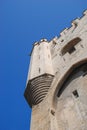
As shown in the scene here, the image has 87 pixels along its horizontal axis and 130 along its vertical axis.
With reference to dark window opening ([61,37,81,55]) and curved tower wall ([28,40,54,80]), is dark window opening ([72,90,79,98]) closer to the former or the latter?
curved tower wall ([28,40,54,80])

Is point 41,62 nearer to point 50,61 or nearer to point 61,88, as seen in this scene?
point 50,61

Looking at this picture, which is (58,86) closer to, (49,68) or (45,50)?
(49,68)

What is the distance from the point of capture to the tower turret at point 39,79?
37.9ft

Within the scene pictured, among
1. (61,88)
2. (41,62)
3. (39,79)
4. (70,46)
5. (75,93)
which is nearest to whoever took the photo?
(75,93)

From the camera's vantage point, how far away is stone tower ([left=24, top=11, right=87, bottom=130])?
9.52 meters

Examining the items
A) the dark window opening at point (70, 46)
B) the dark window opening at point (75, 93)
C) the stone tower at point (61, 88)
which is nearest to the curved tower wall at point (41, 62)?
the stone tower at point (61, 88)

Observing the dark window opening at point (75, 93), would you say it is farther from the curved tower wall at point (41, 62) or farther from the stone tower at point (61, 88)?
the curved tower wall at point (41, 62)

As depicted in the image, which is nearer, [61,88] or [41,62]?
[61,88]

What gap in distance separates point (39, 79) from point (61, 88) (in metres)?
1.38

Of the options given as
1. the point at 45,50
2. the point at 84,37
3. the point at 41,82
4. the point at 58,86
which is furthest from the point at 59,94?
the point at 45,50

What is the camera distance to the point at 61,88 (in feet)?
37.6

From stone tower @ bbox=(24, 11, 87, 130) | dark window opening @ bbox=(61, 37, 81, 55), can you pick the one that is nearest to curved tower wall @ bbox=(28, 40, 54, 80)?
stone tower @ bbox=(24, 11, 87, 130)

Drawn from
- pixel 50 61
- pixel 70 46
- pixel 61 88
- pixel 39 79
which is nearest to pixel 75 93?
pixel 61 88

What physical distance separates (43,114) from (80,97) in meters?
1.78
